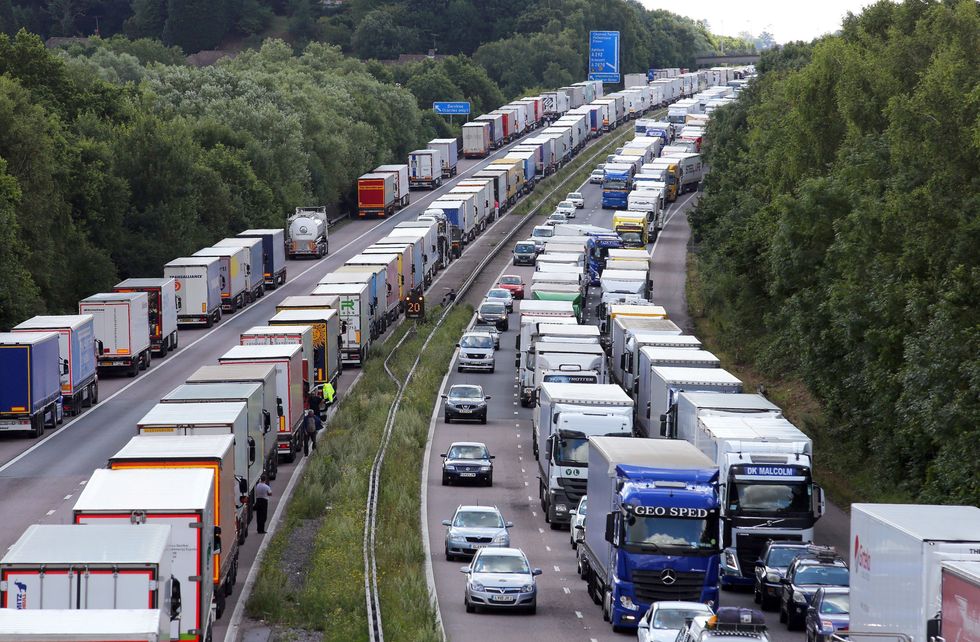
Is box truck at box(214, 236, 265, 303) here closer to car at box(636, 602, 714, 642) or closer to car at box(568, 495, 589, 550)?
car at box(568, 495, 589, 550)

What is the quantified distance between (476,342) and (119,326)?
15.2 m

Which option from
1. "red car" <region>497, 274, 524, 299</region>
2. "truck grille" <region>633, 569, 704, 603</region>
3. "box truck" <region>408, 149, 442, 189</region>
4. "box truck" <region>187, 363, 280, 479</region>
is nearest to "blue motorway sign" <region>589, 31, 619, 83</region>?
"box truck" <region>408, 149, 442, 189</region>

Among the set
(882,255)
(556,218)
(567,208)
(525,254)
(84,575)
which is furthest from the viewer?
(567,208)

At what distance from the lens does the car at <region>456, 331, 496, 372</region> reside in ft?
213

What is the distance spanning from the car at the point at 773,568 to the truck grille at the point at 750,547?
0.84 meters

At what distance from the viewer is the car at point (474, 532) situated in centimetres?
3484

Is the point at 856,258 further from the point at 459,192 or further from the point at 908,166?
the point at 459,192

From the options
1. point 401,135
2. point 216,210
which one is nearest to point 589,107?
point 401,135

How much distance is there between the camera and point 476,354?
6500 centimetres

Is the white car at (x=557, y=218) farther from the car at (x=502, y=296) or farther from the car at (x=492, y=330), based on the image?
the car at (x=492, y=330)

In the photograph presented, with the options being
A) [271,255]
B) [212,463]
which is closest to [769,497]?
[212,463]

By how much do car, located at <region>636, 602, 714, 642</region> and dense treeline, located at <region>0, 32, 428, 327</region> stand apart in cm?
3983

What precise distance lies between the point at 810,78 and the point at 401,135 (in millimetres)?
86496

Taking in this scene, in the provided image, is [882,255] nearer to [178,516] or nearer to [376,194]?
[178,516]
